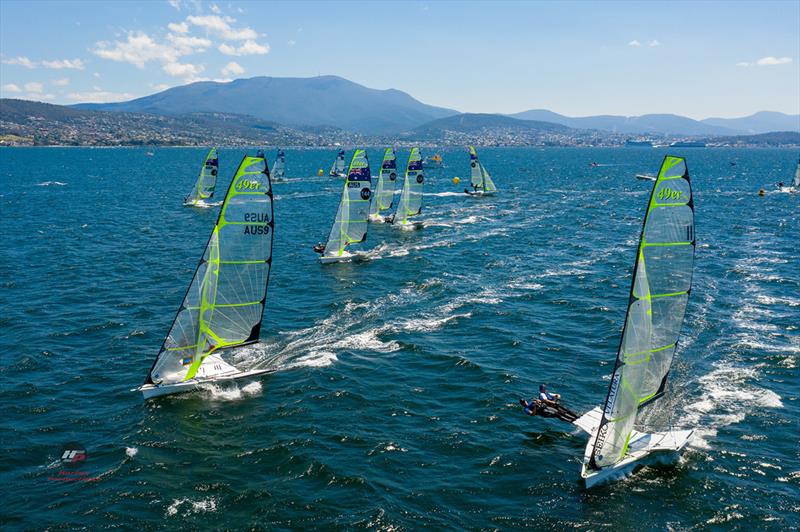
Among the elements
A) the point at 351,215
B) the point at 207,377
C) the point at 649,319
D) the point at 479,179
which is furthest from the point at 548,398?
the point at 479,179

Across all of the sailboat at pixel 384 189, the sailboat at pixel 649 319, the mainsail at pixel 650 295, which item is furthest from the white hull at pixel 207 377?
the sailboat at pixel 384 189

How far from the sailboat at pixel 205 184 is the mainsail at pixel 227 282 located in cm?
6758

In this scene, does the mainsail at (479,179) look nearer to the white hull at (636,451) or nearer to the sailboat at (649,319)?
the sailboat at (649,319)

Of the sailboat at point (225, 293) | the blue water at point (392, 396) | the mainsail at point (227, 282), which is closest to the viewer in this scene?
the blue water at point (392, 396)

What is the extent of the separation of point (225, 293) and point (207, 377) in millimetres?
4586

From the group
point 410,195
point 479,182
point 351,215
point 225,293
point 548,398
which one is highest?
point 410,195

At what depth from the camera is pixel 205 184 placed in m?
98.4

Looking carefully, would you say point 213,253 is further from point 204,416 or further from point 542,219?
point 542,219

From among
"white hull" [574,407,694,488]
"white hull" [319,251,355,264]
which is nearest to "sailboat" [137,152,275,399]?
"white hull" [574,407,694,488]

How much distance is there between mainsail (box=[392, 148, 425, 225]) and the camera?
257ft

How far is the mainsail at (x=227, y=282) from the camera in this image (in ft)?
99.2

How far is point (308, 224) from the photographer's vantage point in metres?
82.7

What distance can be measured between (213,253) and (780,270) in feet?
176

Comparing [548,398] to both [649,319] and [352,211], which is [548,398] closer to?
[649,319]
